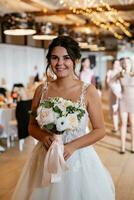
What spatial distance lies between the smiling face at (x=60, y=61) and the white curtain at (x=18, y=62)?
28.2 ft

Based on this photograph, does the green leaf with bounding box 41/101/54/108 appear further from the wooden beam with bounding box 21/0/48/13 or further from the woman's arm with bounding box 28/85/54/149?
the wooden beam with bounding box 21/0/48/13

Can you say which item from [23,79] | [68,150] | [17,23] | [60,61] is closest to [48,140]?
[68,150]

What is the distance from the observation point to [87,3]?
21.2 feet

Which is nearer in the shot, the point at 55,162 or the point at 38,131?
the point at 55,162

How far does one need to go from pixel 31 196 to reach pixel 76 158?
1.23 ft

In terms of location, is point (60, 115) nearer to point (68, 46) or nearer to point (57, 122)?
point (57, 122)

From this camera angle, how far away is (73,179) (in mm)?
1988

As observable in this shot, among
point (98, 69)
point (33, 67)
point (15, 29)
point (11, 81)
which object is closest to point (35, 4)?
point (15, 29)

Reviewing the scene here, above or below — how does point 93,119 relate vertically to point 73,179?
above

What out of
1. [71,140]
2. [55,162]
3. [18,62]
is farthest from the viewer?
[18,62]

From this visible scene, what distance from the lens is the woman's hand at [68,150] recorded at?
1861 millimetres

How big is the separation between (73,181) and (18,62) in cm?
983

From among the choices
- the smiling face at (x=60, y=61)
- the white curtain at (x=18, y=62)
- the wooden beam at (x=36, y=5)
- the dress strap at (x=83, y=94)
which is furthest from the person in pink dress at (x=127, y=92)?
the white curtain at (x=18, y=62)

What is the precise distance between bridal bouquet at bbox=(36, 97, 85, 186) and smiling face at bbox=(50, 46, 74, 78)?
0.61 ft
